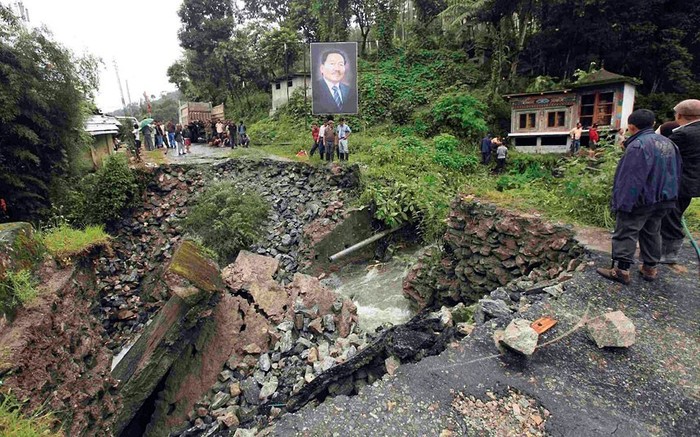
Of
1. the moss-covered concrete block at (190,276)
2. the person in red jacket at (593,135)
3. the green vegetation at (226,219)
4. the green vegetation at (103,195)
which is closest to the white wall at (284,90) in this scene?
the green vegetation at (226,219)

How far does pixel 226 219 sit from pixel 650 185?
10049 mm

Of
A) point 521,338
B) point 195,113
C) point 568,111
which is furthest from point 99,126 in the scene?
point 568,111

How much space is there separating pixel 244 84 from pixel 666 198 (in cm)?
3054

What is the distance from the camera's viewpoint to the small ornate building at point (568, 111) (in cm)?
1406

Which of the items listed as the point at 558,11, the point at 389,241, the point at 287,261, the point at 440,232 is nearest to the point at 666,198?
the point at 440,232

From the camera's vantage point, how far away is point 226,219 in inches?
437

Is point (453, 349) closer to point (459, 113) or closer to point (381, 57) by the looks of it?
point (459, 113)

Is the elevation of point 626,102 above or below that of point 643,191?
above

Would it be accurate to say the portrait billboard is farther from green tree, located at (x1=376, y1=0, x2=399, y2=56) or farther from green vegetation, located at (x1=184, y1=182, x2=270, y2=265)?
green tree, located at (x1=376, y1=0, x2=399, y2=56)

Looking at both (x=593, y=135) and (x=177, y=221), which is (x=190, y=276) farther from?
(x=593, y=135)

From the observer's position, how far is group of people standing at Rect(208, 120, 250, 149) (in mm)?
18156

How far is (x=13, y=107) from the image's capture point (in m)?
8.00

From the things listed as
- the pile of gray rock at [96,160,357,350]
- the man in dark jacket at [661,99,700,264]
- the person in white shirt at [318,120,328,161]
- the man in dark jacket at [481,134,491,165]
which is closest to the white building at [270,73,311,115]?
the person in white shirt at [318,120,328,161]

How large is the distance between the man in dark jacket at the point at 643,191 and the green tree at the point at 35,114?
1113 centimetres
